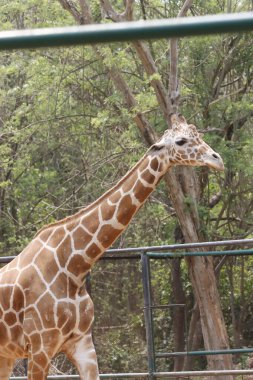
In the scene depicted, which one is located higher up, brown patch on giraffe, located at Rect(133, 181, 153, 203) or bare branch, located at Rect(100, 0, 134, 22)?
bare branch, located at Rect(100, 0, 134, 22)

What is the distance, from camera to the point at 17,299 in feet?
19.9

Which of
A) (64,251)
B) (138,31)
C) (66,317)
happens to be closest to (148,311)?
(64,251)

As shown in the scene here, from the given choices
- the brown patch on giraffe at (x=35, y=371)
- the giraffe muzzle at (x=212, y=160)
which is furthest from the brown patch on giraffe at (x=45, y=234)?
the giraffe muzzle at (x=212, y=160)

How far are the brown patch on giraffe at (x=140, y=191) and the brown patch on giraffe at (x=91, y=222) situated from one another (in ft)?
0.98

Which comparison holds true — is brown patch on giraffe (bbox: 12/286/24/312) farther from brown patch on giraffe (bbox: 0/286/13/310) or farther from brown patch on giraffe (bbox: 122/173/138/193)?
brown patch on giraffe (bbox: 122/173/138/193)

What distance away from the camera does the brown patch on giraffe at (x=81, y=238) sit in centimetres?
616

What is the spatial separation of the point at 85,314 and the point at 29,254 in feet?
2.01

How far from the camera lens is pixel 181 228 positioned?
37.9 feet

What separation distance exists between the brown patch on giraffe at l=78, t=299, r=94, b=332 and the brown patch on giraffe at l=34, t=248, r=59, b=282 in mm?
276

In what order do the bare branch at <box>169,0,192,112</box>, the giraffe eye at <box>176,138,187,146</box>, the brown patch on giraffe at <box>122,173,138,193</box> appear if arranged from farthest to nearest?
the bare branch at <box>169,0,192,112</box>, the giraffe eye at <box>176,138,187,146</box>, the brown patch on giraffe at <box>122,173,138,193</box>

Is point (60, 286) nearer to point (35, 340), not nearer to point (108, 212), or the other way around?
point (35, 340)

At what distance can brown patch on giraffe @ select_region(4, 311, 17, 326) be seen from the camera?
605 cm

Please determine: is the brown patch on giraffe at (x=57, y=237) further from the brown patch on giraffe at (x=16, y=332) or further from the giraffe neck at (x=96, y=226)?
the brown patch on giraffe at (x=16, y=332)

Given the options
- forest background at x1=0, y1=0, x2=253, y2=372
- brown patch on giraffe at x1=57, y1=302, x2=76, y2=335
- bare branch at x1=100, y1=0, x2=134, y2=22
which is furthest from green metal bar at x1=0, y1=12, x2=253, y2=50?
forest background at x1=0, y1=0, x2=253, y2=372
